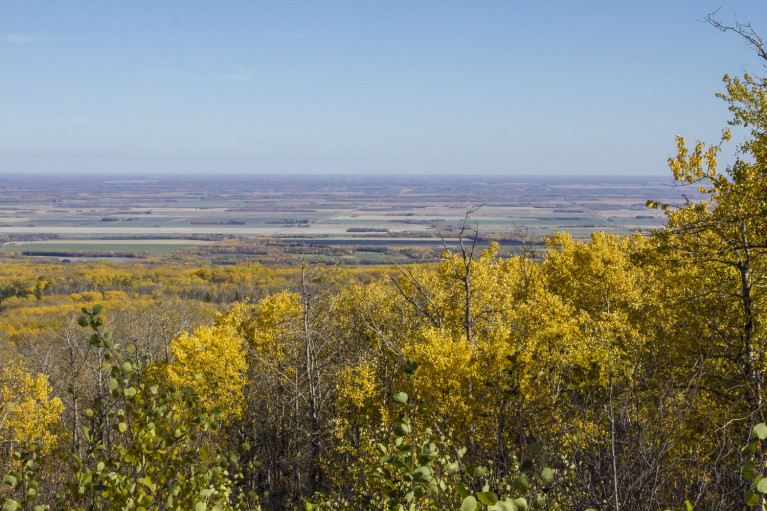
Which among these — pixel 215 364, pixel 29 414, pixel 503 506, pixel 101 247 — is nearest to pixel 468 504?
pixel 503 506

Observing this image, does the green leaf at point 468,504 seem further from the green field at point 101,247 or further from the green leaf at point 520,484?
the green field at point 101,247

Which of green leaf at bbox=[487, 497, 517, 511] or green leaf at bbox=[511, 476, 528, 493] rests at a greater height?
green leaf at bbox=[511, 476, 528, 493]

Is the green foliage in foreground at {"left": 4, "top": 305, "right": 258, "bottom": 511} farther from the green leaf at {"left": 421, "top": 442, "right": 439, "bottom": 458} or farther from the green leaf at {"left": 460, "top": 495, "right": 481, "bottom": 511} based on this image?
the green leaf at {"left": 460, "top": 495, "right": 481, "bottom": 511}

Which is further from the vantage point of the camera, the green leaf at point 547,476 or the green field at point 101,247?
the green field at point 101,247

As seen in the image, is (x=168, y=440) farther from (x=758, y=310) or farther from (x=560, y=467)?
(x=758, y=310)

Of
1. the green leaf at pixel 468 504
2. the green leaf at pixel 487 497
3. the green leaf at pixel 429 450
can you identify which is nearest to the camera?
the green leaf at pixel 487 497

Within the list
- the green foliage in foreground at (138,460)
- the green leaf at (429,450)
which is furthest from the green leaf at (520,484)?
the green foliage in foreground at (138,460)

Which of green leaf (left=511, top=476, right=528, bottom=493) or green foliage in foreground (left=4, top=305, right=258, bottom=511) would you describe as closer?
green leaf (left=511, top=476, right=528, bottom=493)

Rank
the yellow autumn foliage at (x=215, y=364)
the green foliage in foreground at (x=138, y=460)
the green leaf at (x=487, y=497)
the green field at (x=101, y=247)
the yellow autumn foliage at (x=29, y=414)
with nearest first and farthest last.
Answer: the green leaf at (x=487, y=497) < the green foliage in foreground at (x=138, y=460) < the yellow autumn foliage at (x=215, y=364) < the yellow autumn foliage at (x=29, y=414) < the green field at (x=101, y=247)

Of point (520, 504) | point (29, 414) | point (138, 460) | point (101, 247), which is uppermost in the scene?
point (520, 504)

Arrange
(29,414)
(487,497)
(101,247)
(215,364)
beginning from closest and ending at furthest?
(487,497)
(215,364)
(29,414)
(101,247)

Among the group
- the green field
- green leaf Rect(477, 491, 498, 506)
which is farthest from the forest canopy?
the green field

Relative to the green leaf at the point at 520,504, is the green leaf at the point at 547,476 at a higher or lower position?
higher

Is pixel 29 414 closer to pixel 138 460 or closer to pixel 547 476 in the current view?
pixel 138 460
